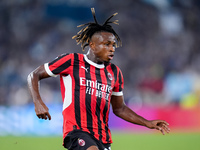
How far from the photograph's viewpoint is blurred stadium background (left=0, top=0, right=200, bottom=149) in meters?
15.7

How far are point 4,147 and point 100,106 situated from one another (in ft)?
Result: 19.5

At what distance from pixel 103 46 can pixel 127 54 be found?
15348 mm

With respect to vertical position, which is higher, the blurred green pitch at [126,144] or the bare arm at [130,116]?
the blurred green pitch at [126,144]

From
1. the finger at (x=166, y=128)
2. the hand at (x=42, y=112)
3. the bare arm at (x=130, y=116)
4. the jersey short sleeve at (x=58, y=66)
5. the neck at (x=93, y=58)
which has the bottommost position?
the hand at (x=42, y=112)

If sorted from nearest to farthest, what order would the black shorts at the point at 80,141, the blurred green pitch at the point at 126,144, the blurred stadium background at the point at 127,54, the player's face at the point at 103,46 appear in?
1. the black shorts at the point at 80,141
2. the player's face at the point at 103,46
3. the blurred green pitch at the point at 126,144
4. the blurred stadium background at the point at 127,54

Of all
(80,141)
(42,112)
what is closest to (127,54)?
(80,141)

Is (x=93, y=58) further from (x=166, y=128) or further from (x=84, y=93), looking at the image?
(x=166, y=128)

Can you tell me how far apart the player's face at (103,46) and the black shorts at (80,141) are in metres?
1.10

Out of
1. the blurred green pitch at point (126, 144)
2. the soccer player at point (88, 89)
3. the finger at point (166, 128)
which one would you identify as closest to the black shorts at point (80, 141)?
the soccer player at point (88, 89)

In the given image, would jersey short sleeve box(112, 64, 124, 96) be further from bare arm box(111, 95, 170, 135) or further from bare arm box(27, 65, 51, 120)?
bare arm box(27, 65, 51, 120)

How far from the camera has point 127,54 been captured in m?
20.5

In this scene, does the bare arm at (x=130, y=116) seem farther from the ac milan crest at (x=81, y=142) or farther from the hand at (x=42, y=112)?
the hand at (x=42, y=112)

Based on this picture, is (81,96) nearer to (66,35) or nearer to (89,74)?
(89,74)

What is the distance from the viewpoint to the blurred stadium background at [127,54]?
15.7m
